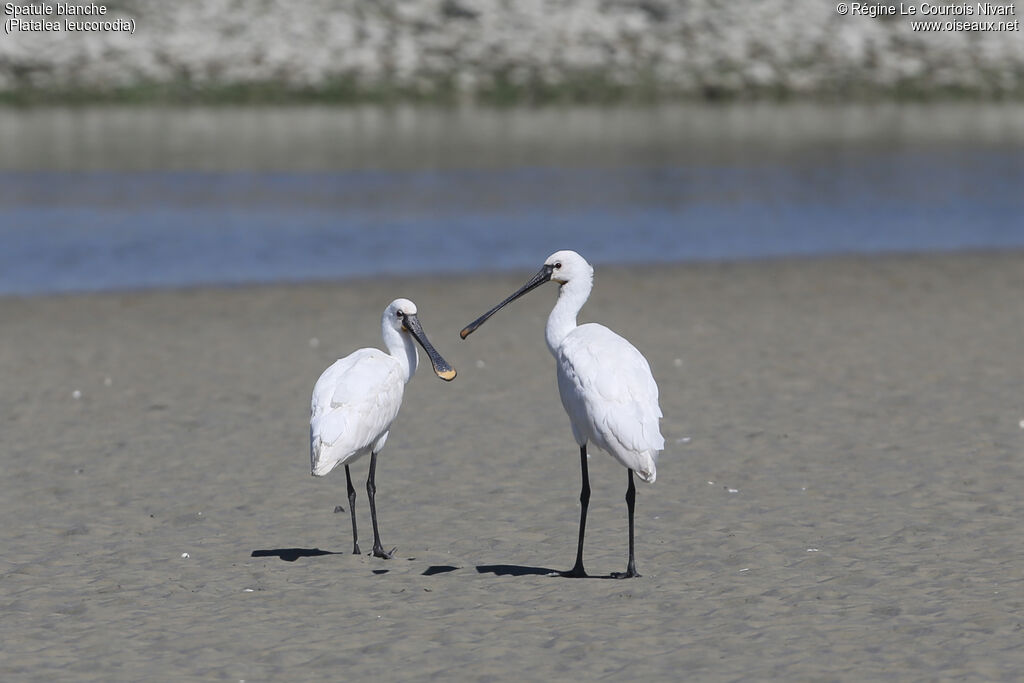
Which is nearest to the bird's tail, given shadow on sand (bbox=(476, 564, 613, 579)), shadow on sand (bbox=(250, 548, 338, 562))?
shadow on sand (bbox=(476, 564, 613, 579))

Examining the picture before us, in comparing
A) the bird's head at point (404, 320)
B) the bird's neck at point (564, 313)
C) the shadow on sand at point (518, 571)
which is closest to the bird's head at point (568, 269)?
the bird's neck at point (564, 313)

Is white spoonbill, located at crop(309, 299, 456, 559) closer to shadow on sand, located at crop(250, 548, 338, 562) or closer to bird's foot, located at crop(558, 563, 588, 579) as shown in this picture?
shadow on sand, located at crop(250, 548, 338, 562)

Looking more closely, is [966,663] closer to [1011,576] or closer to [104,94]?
[1011,576]

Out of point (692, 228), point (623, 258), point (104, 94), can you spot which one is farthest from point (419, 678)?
point (104, 94)

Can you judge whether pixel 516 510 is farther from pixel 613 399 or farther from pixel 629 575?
pixel 613 399

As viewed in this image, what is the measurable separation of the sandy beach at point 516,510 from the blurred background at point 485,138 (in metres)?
5.93

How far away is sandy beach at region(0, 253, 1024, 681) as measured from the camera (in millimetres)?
6727

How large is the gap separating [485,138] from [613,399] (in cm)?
3159

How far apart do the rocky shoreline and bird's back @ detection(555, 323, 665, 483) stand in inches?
1593

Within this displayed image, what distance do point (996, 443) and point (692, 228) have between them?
13.5m

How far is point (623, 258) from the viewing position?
20.6 metres

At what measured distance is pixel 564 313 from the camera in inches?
326

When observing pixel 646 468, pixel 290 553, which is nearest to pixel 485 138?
pixel 290 553

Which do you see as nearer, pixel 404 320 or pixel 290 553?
pixel 290 553
